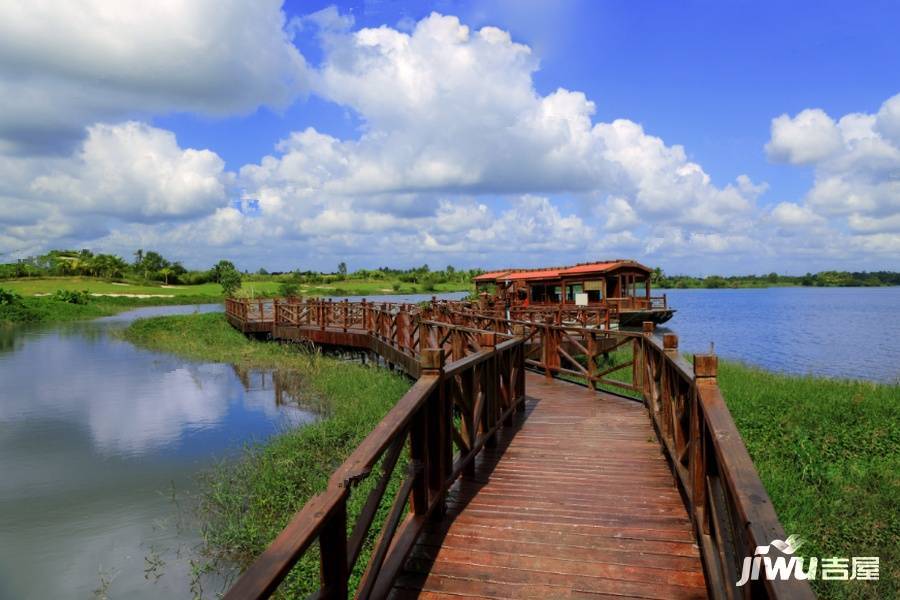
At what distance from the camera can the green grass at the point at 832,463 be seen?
5617 mm

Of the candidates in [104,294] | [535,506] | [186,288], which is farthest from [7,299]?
[535,506]

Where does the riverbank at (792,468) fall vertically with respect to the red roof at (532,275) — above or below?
below

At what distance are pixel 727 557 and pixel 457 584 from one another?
1.50 meters

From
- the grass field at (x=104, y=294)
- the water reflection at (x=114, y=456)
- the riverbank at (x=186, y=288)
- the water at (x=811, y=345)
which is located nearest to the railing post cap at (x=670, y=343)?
the water reflection at (x=114, y=456)

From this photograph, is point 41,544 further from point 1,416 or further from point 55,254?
point 55,254

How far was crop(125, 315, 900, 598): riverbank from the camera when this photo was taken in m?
5.80

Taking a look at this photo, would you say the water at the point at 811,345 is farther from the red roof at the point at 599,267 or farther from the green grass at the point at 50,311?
the green grass at the point at 50,311

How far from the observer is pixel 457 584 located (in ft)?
10.9

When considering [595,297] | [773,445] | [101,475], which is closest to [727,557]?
[773,445]

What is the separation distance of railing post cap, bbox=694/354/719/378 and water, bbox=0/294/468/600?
509cm

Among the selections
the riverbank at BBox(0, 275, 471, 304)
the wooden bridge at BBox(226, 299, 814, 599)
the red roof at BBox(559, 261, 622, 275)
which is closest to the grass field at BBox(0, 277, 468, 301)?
the riverbank at BBox(0, 275, 471, 304)

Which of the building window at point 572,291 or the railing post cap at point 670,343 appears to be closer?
the railing post cap at point 670,343

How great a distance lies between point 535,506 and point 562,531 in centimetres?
49

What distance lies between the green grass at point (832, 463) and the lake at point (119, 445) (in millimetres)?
6223
